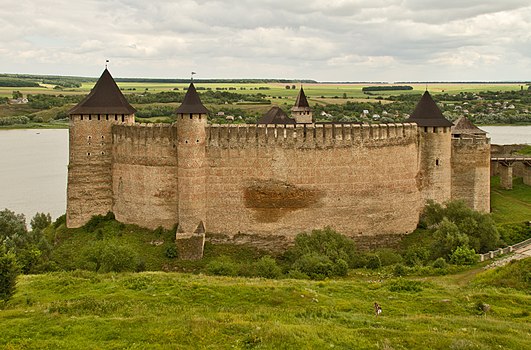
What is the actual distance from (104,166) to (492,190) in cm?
1738

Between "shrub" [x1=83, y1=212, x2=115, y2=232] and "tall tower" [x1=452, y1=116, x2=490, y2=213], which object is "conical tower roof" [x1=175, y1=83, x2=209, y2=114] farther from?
"tall tower" [x1=452, y1=116, x2=490, y2=213]

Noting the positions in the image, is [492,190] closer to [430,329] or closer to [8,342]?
[430,329]

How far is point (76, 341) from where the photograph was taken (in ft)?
29.0

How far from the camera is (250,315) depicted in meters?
10.4

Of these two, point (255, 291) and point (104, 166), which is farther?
point (104, 166)

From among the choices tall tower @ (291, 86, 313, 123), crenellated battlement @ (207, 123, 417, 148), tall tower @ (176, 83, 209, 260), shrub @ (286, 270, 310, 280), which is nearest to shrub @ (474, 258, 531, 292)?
shrub @ (286, 270, 310, 280)

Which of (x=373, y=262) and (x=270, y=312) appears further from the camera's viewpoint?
(x=373, y=262)

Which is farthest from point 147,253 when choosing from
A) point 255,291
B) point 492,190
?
point 492,190

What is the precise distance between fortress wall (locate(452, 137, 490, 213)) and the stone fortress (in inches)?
62.9

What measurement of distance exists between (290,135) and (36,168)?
2859cm

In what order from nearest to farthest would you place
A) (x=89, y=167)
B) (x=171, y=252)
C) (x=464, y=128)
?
1. (x=171, y=252)
2. (x=89, y=167)
3. (x=464, y=128)

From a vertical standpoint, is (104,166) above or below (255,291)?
above

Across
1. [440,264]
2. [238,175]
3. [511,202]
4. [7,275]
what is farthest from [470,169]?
[7,275]

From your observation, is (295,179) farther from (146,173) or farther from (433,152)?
(433,152)
